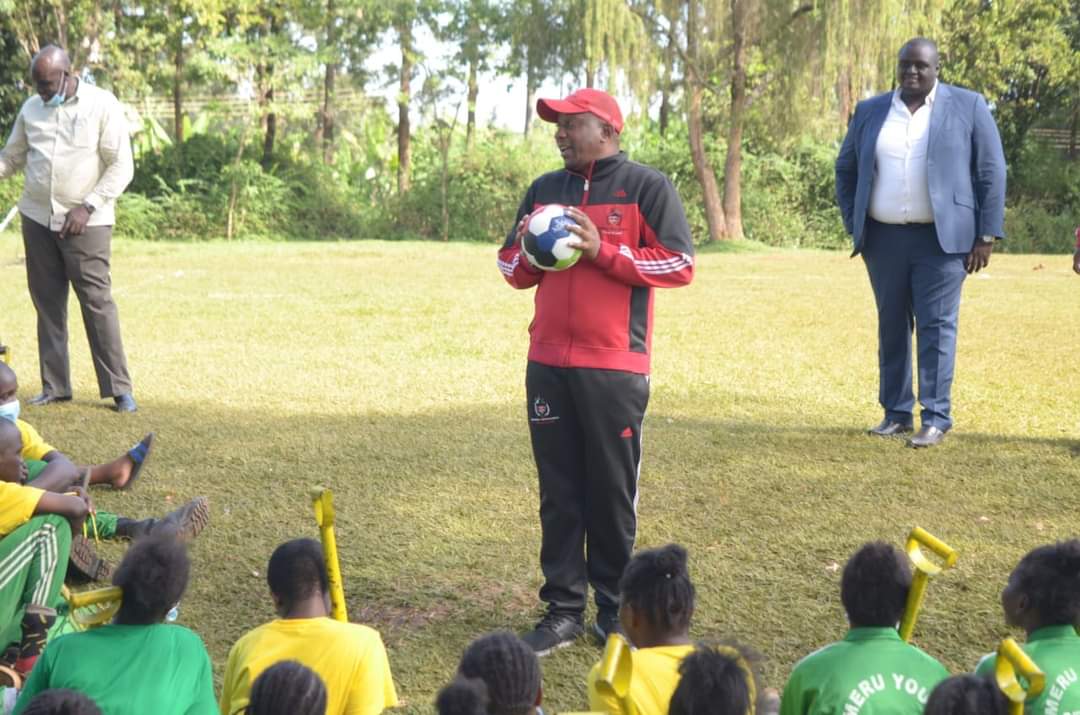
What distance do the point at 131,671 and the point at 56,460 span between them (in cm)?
235

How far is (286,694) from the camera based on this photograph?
2270mm

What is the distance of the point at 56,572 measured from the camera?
3.92 meters

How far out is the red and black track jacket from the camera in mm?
4215

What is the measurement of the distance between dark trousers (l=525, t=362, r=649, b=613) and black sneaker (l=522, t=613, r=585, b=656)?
3cm

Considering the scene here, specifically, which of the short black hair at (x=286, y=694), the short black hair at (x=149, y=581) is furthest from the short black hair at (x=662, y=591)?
Result: the short black hair at (x=149, y=581)

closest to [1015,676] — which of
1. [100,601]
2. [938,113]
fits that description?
[100,601]

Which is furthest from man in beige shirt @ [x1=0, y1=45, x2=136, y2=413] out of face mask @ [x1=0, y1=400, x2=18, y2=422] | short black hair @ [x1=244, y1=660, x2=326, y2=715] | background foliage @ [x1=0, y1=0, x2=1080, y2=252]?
background foliage @ [x1=0, y1=0, x2=1080, y2=252]

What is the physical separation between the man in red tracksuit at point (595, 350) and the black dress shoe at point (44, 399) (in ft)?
16.6

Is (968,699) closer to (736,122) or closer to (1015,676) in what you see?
(1015,676)

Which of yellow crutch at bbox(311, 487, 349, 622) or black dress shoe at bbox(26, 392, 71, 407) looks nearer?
yellow crutch at bbox(311, 487, 349, 622)

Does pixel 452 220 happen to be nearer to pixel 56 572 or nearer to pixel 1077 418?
pixel 1077 418

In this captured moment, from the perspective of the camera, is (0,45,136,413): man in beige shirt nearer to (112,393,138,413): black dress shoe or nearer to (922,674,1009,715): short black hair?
(112,393,138,413): black dress shoe

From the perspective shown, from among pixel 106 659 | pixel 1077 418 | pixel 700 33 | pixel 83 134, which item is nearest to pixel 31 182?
pixel 83 134

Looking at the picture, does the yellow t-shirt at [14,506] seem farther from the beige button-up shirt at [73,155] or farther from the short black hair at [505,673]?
the beige button-up shirt at [73,155]
